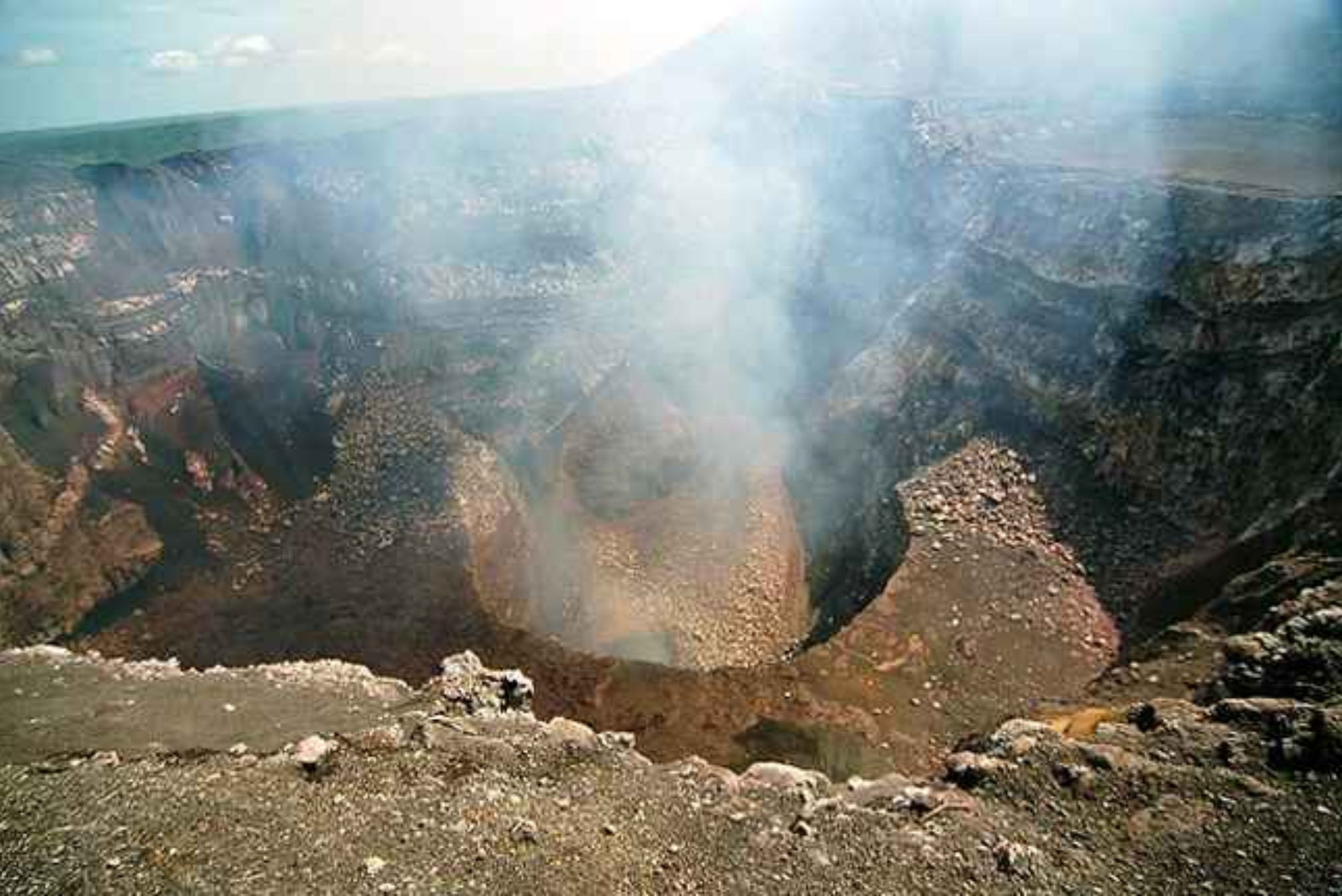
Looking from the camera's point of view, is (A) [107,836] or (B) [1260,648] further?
(B) [1260,648]

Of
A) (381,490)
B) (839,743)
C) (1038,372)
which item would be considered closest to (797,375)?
(1038,372)

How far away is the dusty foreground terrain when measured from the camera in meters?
9.09

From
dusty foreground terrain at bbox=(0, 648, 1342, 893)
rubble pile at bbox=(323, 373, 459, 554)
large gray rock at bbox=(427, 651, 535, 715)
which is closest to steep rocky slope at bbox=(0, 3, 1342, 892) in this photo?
dusty foreground terrain at bbox=(0, 648, 1342, 893)

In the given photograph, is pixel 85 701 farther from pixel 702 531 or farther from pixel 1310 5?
pixel 1310 5

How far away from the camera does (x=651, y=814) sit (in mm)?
10875

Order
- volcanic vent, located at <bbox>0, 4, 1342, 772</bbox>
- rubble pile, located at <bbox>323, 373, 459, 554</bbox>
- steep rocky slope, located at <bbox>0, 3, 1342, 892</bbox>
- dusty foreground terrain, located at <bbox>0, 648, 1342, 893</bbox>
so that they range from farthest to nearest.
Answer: rubble pile, located at <bbox>323, 373, 459, 554</bbox>, volcanic vent, located at <bbox>0, 4, 1342, 772</bbox>, steep rocky slope, located at <bbox>0, 3, 1342, 892</bbox>, dusty foreground terrain, located at <bbox>0, 648, 1342, 893</bbox>

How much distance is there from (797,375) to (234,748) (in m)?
26.5

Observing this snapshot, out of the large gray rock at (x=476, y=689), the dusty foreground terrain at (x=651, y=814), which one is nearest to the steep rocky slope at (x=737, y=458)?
the dusty foreground terrain at (x=651, y=814)

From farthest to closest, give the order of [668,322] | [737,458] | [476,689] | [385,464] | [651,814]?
[668,322] < [737,458] < [385,464] < [476,689] < [651,814]

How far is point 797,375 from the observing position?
113ft

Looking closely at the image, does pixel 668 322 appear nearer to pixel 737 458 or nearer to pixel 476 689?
pixel 737 458

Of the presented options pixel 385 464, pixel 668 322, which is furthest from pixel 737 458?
pixel 385 464

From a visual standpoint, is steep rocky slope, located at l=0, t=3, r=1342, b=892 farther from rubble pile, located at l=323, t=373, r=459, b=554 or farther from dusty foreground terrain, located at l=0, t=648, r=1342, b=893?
rubble pile, located at l=323, t=373, r=459, b=554

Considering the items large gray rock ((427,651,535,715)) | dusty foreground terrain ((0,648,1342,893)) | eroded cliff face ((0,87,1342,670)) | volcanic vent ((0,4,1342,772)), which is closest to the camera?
dusty foreground terrain ((0,648,1342,893))
